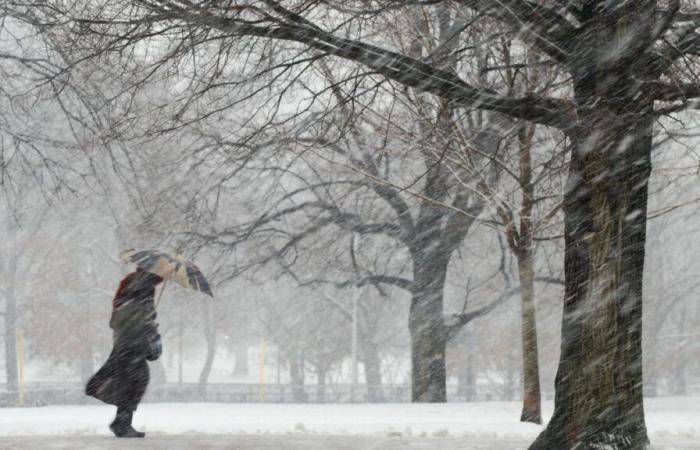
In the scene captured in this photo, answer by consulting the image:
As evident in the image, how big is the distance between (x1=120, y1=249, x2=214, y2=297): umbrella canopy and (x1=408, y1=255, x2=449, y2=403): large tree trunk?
31.0 ft

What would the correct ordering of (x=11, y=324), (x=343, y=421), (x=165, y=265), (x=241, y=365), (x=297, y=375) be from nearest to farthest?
(x=165, y=265), (x=343, y=421), (x=11, y=324), (x=297, y=375), (x=241, y=365)

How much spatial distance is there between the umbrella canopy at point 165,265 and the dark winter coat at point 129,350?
171 mm

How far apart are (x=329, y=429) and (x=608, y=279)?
469 centimetres

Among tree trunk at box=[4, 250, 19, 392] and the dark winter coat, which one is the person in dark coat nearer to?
the dark winter coat

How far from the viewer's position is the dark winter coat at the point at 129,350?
984cm

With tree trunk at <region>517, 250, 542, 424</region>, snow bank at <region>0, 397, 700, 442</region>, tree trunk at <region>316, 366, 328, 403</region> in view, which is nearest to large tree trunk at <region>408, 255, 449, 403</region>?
snow bank at <region>0, 397, 700, 442</region>

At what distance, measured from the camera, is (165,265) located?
392 inches

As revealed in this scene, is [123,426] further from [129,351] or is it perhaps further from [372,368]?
[372,368]

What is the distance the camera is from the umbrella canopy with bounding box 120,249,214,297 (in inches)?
391

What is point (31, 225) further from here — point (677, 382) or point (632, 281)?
point (632, 281)

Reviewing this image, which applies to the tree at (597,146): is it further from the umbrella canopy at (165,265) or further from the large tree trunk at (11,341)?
the large tree trunk at (11,341)

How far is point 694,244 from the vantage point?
39.4 m

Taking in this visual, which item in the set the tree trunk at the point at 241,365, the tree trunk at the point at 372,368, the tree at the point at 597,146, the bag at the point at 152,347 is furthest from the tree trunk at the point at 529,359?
the tree trunk at the point at 241,365

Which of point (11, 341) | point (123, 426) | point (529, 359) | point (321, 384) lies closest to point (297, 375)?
point (321, 384)
